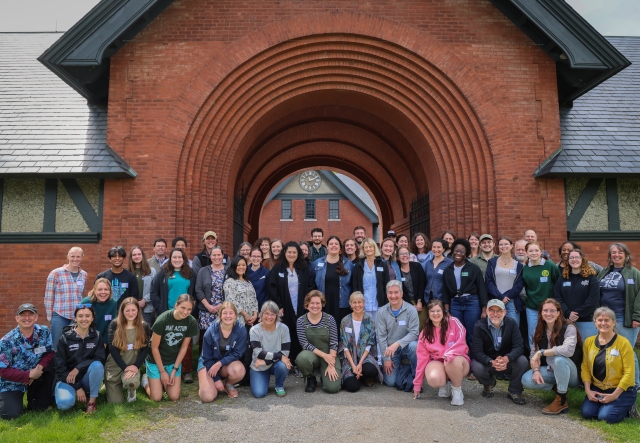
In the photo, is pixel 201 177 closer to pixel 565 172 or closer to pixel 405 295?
pixel 405 295

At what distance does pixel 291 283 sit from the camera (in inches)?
287

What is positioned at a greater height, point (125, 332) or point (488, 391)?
point (125, 332)

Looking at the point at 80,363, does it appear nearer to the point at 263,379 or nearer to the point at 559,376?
Result: the point at 263,379

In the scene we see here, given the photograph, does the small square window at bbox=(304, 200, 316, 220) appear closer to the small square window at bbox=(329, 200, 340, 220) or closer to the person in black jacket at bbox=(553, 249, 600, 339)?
the small square window at bbox=(329, 200, 340, 220)

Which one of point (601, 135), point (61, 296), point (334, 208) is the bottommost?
point (61, 296)

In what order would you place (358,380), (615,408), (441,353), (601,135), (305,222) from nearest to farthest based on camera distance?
(615,408) < (441,353) < (358,380) < (601,135) < (305,222)

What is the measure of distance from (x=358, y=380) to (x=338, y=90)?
656 centimetres

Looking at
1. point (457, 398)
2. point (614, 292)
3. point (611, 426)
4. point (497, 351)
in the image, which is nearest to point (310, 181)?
point (614, 292)

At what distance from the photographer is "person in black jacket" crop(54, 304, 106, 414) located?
5.49m

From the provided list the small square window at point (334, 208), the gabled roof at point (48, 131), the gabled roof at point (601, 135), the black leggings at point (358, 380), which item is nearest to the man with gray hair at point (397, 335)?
the black leggings at point (358, 380)

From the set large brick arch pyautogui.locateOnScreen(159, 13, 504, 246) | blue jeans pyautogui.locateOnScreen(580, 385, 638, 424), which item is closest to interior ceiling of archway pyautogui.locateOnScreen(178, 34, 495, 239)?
large brick arch pyautogui.locateOnScreen(159, 13, 504, 246)

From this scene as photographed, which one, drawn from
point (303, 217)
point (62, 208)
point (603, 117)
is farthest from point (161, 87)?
point (303, 217)

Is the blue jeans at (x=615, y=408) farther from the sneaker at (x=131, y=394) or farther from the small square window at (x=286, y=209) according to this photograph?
the small square window at (x=286, y=209)

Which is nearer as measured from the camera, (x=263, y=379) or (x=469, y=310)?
(x=263, y=379)
